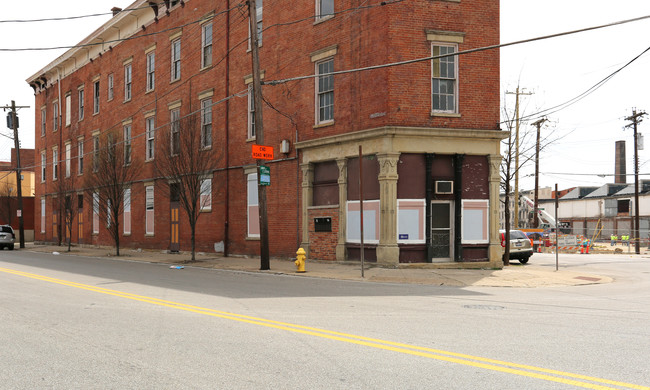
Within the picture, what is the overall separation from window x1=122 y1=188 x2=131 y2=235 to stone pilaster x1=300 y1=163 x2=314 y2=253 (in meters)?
16.3

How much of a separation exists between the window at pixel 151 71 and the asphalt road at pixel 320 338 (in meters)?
19.9

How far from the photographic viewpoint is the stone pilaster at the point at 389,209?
17.2m

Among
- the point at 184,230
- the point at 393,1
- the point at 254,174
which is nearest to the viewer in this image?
the point at 393,1

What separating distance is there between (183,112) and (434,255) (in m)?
15.7

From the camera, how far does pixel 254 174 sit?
75.6ft

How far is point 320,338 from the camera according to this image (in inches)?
276

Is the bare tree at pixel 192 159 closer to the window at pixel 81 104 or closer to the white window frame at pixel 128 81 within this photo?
the white window frame at pixel 128 81

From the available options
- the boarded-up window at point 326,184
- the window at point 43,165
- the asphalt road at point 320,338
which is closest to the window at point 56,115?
the window at point 43,165

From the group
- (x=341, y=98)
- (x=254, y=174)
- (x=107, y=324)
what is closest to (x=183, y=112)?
(x=254, y=174)

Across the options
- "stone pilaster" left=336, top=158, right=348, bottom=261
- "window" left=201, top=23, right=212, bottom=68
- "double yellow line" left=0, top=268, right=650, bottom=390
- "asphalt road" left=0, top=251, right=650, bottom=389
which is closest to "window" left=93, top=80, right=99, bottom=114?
"window" left=201, top=23, right=212, bottom=68

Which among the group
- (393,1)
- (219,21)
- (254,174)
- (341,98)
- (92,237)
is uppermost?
(219,21)

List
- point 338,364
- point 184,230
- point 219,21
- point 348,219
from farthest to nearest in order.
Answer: point 184,230 → point 219,21 → point 348,219 → point 338,364

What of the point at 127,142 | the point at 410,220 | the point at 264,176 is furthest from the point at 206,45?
the point at 410,220

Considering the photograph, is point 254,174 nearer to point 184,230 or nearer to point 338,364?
point 184,230
